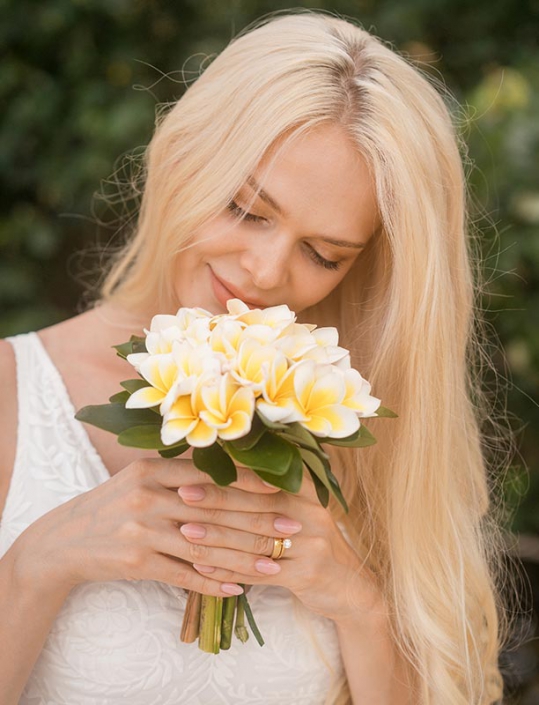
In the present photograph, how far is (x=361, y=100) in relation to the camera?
1.88 meters

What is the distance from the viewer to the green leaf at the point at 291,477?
4.42 feet

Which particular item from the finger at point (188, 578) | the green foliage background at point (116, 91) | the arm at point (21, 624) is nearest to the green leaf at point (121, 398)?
the finger at point (188, 578)

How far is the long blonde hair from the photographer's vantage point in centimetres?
188

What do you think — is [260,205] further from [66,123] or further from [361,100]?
[66,123]

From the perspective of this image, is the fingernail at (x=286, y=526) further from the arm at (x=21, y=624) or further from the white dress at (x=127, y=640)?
the arm at (x=21, y=624)

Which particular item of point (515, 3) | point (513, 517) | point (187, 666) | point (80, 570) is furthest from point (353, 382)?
point (515, 3)

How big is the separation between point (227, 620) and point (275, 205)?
89 centimetres

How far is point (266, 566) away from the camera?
165cm

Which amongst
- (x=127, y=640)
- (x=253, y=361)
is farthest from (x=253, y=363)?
(x=127, y=640)

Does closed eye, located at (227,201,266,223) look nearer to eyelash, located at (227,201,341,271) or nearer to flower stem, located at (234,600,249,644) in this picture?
eyelash, located at (227,201,341,271)

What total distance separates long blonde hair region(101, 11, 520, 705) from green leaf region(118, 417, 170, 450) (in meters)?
0.68

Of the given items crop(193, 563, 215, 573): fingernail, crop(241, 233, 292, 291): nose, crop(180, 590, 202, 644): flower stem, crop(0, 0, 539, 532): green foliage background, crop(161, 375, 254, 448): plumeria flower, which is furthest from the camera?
crop(0, 0, 539, 532): green foliage background

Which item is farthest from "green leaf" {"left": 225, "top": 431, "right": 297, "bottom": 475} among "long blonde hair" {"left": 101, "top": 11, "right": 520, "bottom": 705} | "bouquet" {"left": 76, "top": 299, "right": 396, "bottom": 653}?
"long blonde hair" {"left": 101, "top": 11, "right": 520, "bottom": 705}

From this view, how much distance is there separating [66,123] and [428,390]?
7.30ft
